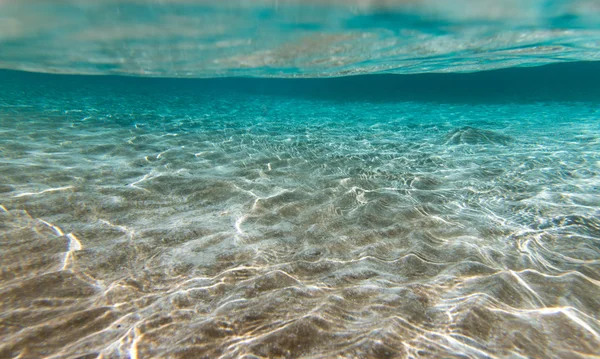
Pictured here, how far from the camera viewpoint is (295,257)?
3.38m

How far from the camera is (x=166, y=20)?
1291 centimetres

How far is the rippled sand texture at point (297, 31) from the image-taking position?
11531 millimetres

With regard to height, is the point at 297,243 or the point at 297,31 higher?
the point at 297,31

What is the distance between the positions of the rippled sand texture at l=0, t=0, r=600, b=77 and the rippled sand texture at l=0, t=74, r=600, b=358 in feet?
25.4

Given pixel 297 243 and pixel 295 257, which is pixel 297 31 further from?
pixel 295 257

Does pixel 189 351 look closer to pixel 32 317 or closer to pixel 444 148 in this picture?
pixel 32 317

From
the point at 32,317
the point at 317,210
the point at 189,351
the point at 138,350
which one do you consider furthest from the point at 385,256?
the point at 32,317

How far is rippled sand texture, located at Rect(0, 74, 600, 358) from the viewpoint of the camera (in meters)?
2.21

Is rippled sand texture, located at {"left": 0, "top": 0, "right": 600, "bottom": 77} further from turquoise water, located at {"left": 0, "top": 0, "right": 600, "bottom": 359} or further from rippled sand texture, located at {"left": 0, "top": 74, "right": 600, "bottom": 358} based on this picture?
rippled sand texture, located at {"left": 0, "top": 74, "right": 600, "bottom": 358}

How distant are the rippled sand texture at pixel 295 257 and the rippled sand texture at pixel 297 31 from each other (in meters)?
7.75

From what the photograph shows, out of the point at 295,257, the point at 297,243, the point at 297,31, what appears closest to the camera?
the point at 295,257

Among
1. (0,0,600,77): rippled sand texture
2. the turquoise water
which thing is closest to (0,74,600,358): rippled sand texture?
the turquoise water

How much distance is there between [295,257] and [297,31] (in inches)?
529

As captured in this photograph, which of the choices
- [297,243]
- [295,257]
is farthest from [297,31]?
[295,257]
